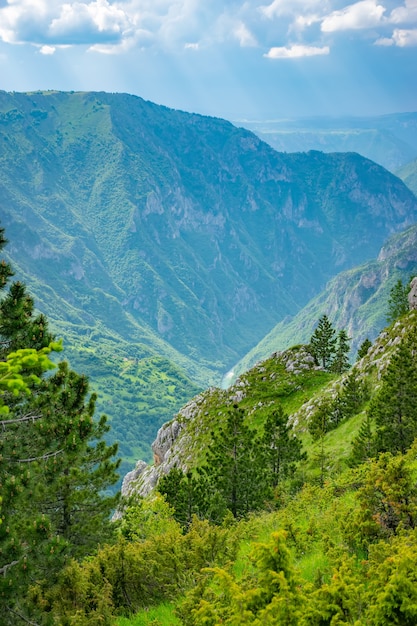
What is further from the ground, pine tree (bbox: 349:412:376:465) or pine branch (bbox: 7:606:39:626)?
pine branch (bbox: 7:606:39:626)

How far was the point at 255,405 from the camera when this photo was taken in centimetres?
6719

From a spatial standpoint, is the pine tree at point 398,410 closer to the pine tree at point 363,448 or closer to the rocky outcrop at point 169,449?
the pine tree at point 363,448

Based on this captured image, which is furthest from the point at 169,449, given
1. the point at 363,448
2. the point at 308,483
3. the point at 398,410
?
the point at 398,410

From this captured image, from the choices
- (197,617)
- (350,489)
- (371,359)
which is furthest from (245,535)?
(371,359)

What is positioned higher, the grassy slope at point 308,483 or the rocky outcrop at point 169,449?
the rocky outcrop at point 169,449

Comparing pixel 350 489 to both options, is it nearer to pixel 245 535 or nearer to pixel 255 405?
pixel 245 535

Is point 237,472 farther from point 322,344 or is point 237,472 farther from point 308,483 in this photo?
point 322,344

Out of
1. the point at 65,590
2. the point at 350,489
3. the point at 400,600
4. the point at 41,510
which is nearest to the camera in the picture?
the point at 400,600

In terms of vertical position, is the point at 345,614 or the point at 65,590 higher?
the point at 65,590

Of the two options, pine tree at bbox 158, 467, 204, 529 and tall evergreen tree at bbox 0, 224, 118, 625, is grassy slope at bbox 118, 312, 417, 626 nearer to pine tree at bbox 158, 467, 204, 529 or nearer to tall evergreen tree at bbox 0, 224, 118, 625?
tall evergreen tree at bbox 0, 224, 118, 625

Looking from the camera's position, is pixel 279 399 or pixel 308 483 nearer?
pixel 308 483

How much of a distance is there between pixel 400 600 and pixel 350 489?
16.5 m

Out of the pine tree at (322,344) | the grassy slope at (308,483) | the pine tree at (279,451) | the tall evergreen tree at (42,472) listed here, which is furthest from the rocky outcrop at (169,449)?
the tall evergreen tree at (42,472)

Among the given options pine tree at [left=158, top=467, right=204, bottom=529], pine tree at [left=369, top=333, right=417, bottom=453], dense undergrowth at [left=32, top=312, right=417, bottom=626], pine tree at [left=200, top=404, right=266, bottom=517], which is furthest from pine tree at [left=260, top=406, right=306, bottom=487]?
pine tree at [left=369, top=333, right=417, bottom=453]
